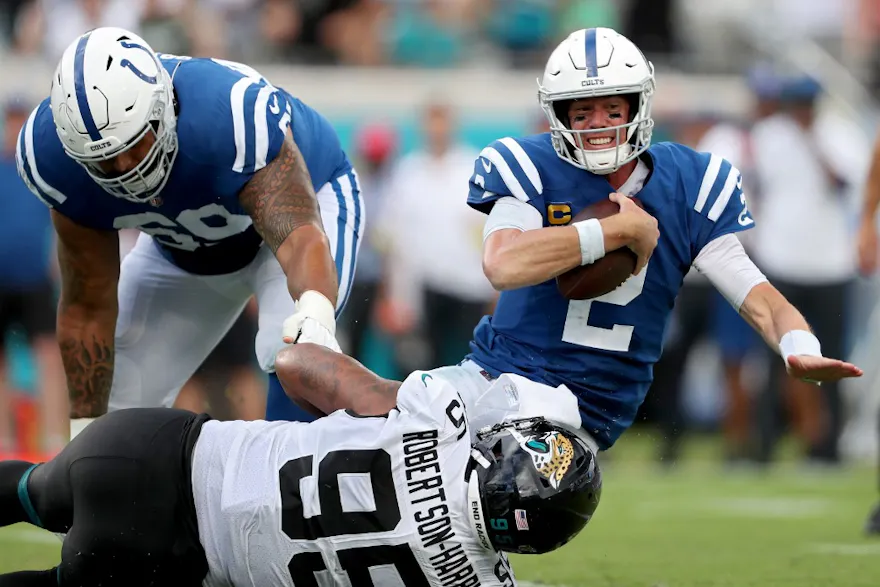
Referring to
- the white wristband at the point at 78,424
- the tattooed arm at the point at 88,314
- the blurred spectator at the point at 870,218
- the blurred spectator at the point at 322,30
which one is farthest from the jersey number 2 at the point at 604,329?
the blurred spectator at the point at 322,30

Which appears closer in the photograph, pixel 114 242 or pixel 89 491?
pixel 89 491

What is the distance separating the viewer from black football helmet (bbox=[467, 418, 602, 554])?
346 cm

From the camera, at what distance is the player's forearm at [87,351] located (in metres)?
4.93

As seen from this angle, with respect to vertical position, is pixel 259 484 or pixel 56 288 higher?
pixel 259 484

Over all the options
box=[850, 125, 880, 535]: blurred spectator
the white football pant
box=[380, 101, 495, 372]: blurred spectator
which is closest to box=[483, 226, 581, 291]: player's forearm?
the white football pant

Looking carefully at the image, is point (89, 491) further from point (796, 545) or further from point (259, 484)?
point (796, 545)

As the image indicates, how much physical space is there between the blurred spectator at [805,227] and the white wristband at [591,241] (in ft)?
17.2

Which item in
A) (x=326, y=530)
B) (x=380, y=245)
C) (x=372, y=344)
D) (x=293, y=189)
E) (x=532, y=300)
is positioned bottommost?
(x=372, y=344)

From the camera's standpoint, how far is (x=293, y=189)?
445 cm

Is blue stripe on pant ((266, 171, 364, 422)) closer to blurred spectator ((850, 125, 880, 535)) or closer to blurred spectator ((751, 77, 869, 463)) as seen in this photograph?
blurred spectator ((850, 125, 880, 535))

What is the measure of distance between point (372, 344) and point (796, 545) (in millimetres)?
5052

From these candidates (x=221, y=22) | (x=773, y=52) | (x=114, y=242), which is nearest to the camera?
(x=114, y=242)

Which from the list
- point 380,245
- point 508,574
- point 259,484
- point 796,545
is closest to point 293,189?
point 259,484

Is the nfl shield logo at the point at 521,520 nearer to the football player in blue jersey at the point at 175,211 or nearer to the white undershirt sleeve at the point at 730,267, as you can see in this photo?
the football player in blue jersey at the point at 175,211
